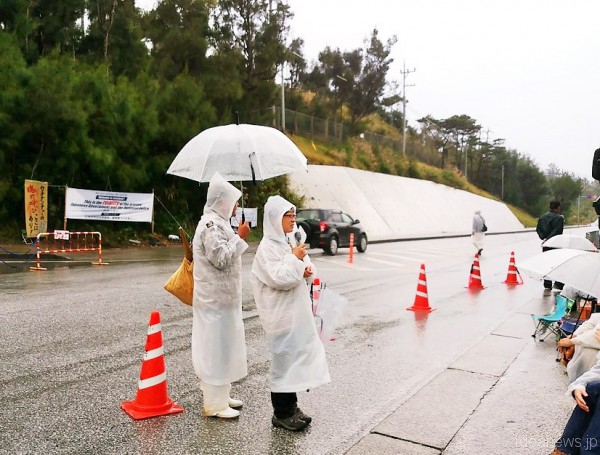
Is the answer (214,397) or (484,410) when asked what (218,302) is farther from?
(484,410)

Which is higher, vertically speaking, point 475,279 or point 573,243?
point 573,243

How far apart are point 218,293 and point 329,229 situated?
15671 millimetres

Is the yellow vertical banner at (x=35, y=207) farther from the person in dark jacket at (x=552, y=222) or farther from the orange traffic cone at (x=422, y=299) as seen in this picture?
the person in dark jacket at (x=552, y=222)

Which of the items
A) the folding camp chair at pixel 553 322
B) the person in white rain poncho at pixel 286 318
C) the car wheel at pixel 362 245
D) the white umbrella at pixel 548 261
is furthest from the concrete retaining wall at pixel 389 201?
the person in white rain poncho at pixel 286 318

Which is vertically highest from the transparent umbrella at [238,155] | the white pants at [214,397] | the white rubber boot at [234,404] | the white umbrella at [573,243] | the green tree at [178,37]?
the green tree at [178,37]

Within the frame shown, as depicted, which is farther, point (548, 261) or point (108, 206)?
point (108, 206)

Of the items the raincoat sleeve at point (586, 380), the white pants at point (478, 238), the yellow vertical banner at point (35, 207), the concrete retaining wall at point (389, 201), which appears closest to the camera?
the raincoat sleeve at point (586, 380)

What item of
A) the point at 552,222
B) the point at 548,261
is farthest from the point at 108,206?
the point at 548,261

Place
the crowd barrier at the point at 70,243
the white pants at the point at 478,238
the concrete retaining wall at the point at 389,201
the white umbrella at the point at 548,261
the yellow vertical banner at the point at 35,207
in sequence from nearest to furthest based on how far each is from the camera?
the white umbrella at the point at 548,261 → the crowd barrier at the point at 70,243 → the yellow vertical banner at the point at 35,207 → the white pants at the point at 478,238 → the concrete retaining wall at the point at 389,201

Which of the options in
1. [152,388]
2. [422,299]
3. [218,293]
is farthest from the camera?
[422,299]

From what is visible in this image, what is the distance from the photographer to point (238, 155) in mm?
5770

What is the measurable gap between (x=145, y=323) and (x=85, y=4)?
20.0 meters

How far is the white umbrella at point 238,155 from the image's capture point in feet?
18.7

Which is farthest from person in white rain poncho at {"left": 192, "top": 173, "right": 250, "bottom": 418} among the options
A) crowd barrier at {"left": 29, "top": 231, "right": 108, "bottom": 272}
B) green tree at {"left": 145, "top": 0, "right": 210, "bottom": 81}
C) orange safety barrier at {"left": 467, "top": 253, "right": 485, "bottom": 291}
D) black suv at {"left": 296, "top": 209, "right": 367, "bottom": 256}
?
green tree at {"left": 145, "top": 0, "right": 210, "bottom": 81}
